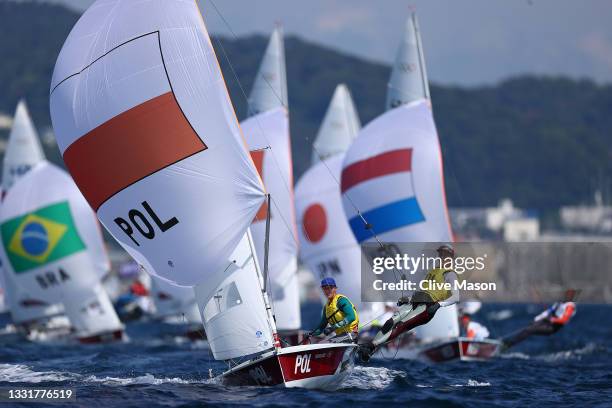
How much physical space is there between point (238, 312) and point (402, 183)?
820cm

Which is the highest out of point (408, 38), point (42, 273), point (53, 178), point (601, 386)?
point (408, 38)

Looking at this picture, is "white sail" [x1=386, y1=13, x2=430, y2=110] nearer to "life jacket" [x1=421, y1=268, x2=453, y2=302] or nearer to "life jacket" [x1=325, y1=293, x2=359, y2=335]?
"life jacket" [x1=421, y1=268, x2=453, y2=302]

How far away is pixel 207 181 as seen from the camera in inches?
583

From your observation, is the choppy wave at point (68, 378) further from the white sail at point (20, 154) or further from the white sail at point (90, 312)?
the white sail at point (20, 154)

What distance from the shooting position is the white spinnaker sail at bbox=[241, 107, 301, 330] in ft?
78.5

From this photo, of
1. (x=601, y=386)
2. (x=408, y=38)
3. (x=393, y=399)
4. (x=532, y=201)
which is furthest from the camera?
(x=532, y=201)

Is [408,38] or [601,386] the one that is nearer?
[601,386]

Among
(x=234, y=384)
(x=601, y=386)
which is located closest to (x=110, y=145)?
(x=234, y=384)

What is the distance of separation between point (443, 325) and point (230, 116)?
8934 millimetres

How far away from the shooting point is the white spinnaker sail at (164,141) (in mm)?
14789

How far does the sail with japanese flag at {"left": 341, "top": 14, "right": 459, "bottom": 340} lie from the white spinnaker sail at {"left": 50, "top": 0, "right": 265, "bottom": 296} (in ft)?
22.8

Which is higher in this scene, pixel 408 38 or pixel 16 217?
pixel 408 38

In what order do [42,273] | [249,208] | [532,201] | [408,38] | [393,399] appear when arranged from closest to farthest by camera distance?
[393,399], [249,208], [408,38], [42,273], [532,201]

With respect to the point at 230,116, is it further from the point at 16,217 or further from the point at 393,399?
the point at 16,217
